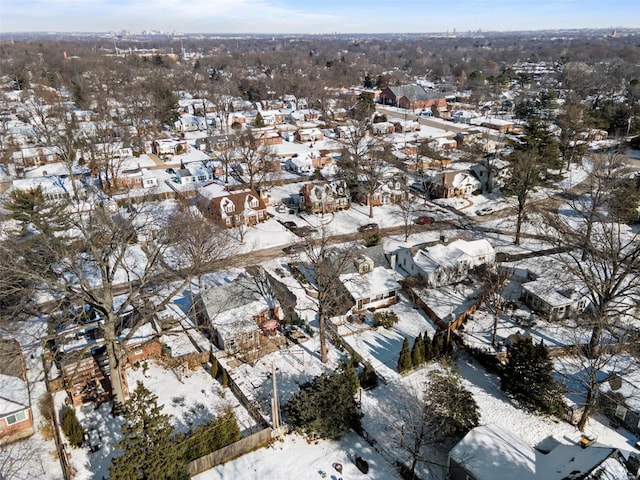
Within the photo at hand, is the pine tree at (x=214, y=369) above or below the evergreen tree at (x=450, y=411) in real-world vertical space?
below

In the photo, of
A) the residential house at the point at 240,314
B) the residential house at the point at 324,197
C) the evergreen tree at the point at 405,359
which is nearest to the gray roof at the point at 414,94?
the residential house at the point at 324,197

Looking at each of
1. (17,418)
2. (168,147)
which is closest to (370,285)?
(17,418)

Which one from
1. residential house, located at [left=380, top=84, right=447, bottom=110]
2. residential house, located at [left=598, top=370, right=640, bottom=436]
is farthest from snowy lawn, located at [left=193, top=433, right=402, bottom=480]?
residential house, located at [left=380, top=84, right=447, bottom=110]

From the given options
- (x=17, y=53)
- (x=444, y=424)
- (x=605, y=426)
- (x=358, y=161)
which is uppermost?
(x=17, y=53)

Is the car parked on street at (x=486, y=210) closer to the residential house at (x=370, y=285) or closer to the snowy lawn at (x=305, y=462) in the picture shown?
the residential house at (x=370, y=285)

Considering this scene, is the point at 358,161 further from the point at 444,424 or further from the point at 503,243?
the point at 444,424

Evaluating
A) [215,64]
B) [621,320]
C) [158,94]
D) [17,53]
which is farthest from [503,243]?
[17,53]

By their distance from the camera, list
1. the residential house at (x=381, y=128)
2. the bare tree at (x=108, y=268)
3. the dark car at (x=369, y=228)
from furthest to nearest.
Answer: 1. the residential house at (x=381, y=128)
2. the dark car at (x=369, y=228)
3. the bare tree at (x=108, y=268)
